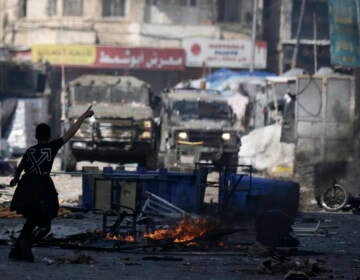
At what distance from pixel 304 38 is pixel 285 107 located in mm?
23071

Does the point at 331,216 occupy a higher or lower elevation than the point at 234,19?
lower

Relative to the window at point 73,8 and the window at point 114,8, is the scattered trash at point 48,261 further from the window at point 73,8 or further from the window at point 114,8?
the window at point 114,8

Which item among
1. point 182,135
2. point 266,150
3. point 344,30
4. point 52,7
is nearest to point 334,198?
point 344,30

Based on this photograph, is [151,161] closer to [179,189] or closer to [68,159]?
[68,159]

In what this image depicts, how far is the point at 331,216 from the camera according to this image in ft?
63.5

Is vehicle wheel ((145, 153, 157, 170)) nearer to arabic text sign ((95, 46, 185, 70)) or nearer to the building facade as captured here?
arabic text sign ((95, 46, 185, 70))

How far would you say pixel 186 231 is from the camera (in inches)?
559

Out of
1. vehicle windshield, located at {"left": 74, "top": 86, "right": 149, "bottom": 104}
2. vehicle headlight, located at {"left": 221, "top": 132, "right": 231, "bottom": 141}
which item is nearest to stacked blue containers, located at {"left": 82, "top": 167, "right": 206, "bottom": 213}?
vehicle windshield, located at {"left": 74, "top": 86, "right": 149, "bottom": 104}

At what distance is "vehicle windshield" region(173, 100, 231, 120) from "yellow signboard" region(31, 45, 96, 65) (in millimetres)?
25614

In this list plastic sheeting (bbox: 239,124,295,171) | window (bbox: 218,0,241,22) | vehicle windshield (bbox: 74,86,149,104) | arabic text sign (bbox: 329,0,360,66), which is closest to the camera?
arabic text sign (bbox: 329,0,360,66)

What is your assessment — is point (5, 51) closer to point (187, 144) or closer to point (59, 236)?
point (187, 144)

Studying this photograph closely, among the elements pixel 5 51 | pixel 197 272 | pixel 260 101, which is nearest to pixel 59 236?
pixel 197 272

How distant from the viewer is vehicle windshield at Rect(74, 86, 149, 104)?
88.9 ft

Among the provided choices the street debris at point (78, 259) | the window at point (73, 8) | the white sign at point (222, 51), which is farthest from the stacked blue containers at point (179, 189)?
the window at point (73, 8)
